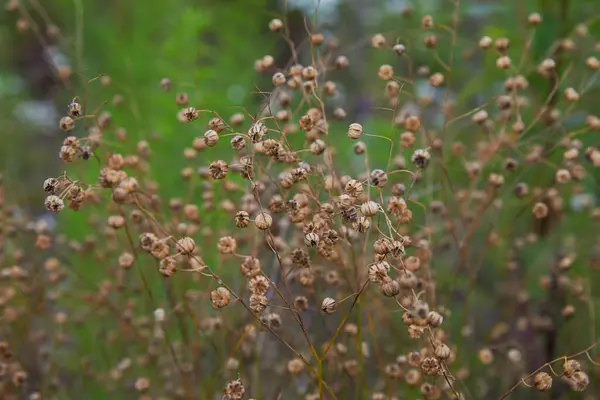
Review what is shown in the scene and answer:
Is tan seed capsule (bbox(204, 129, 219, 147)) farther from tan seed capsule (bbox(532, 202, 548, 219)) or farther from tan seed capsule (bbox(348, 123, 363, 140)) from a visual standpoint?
tan seed capsule (bbox(532, 202, 548, 219))

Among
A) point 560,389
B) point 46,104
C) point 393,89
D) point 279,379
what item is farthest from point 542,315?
point 46,104

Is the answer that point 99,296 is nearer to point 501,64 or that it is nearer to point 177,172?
point 177,172

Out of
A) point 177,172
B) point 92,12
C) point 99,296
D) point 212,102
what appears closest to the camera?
point 99,296

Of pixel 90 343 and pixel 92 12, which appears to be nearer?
pixel 90 343

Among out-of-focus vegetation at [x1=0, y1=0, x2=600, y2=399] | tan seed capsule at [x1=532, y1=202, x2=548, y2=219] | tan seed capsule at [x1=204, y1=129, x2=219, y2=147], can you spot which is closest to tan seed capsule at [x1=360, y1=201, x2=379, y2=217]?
out-of-focus vegetation at [x1=0, y1=0, x2=600, y2=399]

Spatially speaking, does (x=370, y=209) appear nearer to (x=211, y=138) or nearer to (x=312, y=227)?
(x=312, y=227)

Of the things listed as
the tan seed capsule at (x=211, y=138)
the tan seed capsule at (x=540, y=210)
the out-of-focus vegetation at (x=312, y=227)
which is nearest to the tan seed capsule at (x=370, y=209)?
the out-of-focus vegetation at (x=312, y=227)

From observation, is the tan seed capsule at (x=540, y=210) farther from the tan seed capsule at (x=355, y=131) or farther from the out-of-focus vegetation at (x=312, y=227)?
the tan seed capsule at (x=355, y=131)

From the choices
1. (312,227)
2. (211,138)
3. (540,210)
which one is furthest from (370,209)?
(540,210)
